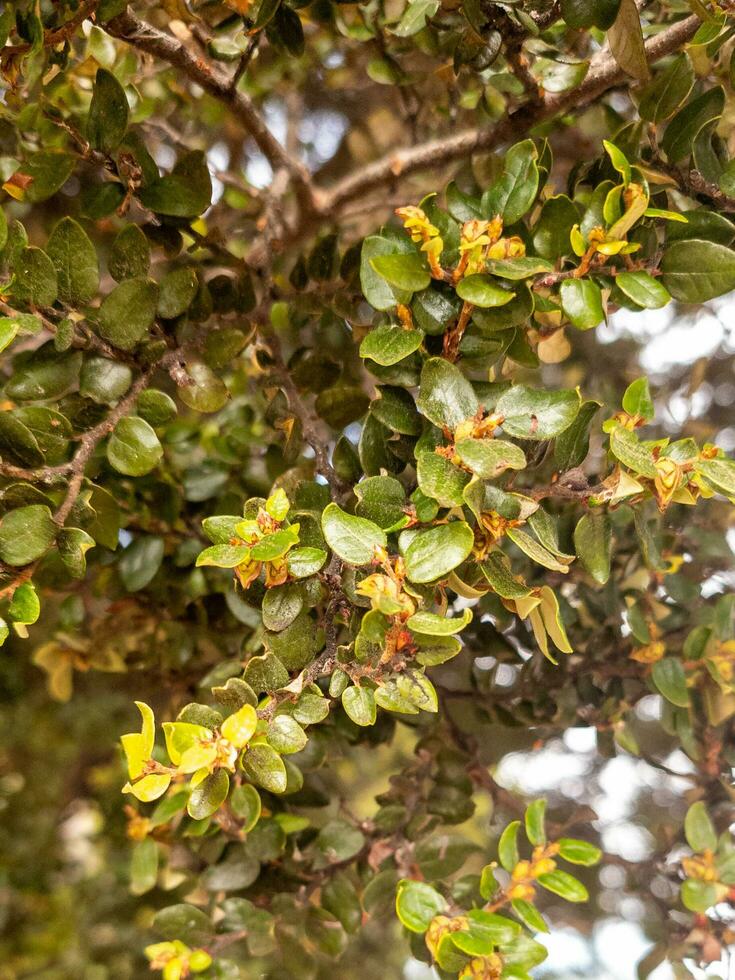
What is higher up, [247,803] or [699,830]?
[247,803]

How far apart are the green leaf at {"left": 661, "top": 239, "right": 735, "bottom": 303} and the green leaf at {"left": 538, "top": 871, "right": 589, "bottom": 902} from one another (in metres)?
0.45

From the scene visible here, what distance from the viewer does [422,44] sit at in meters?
0.68

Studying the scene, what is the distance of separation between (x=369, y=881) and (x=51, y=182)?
649 millimetres

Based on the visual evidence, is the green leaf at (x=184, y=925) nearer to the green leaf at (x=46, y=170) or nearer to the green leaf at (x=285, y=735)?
the green leaf at (x=285, y=735)

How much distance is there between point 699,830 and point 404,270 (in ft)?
1.92

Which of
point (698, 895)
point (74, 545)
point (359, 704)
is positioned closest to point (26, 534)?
point (74, 545)

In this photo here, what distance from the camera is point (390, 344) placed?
49 centimetres

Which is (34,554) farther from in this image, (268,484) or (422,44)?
(422,44)

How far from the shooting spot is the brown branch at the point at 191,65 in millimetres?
589

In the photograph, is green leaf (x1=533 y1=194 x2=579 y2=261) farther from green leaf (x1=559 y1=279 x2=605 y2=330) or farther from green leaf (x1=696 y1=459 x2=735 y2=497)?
green leaf (x1=696 y1=459 x2=735 y2=497)

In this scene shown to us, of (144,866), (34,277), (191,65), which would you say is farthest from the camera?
(144,866)

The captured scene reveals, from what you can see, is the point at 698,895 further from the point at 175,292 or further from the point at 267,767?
the point at 175,292

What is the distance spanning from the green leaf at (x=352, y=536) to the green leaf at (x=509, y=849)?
0.32 meters

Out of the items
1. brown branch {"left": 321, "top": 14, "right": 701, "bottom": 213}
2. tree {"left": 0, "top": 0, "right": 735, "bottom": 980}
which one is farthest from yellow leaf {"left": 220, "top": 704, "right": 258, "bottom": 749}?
brown branch {"left": 321, "top": 14, "right": 701, "bottom": 213}
